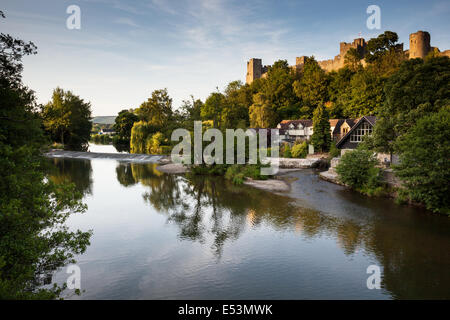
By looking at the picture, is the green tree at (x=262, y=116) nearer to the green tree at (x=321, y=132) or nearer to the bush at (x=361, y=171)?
the green tree at (x=321, y=132)

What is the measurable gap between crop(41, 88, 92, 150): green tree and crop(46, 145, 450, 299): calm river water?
44.8 metres

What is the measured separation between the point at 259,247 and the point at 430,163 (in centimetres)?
1197

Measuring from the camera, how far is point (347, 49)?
74.2 m

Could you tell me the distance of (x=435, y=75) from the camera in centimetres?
2720

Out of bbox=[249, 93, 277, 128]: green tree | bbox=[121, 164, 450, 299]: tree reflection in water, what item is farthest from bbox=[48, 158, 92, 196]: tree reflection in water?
bbox=[249, 93, 277, 128]: green tree

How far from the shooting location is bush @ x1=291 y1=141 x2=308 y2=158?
45719mm

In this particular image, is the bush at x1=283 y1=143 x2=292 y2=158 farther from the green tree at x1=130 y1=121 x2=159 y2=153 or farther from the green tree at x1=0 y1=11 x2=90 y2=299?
the green tree at x1=0 y1=11 x2=90 y2=299

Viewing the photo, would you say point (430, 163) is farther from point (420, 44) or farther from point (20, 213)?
point (420, 44)

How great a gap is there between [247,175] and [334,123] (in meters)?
27.8

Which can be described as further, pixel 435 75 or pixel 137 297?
pixel 435 75

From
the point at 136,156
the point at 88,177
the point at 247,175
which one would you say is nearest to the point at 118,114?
the point at 136,156

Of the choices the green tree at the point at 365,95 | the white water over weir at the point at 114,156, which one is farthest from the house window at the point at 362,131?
the white water over weir at the point at 114,156
